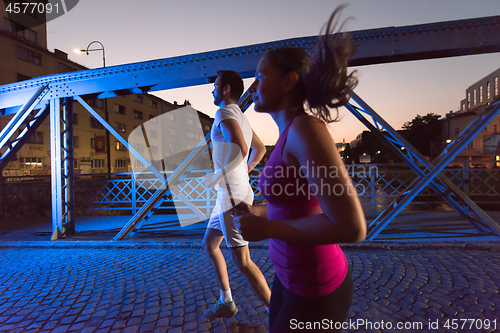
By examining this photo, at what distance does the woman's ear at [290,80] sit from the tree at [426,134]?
192 feet

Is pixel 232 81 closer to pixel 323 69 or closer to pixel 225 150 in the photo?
pixel 225 150

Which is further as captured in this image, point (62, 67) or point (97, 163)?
point (97, 163)

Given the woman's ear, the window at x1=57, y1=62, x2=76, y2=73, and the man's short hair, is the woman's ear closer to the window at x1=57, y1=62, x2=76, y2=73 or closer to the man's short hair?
the man's short hair

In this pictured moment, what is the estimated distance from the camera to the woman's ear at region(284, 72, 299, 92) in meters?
1.22

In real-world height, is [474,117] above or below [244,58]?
above

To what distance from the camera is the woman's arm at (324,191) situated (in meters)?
0.90

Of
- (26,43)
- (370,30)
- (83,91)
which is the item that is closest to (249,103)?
(370,30)

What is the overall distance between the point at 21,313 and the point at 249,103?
425cm

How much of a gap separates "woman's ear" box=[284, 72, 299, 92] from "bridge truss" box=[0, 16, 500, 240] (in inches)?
115

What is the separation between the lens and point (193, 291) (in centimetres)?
347

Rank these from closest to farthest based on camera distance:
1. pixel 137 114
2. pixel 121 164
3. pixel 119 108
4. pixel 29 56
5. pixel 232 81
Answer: pixel 232 81
pixel 29 56
pixel 119 108
pixel 121 164
pixel 137 114

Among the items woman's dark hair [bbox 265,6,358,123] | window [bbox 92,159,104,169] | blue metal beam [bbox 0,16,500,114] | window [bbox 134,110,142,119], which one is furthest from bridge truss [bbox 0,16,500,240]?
window [bbox 134,110,142,119]

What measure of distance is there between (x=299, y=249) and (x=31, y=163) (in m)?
38.8

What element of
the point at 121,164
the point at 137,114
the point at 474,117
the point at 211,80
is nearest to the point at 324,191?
the point at 211,80
